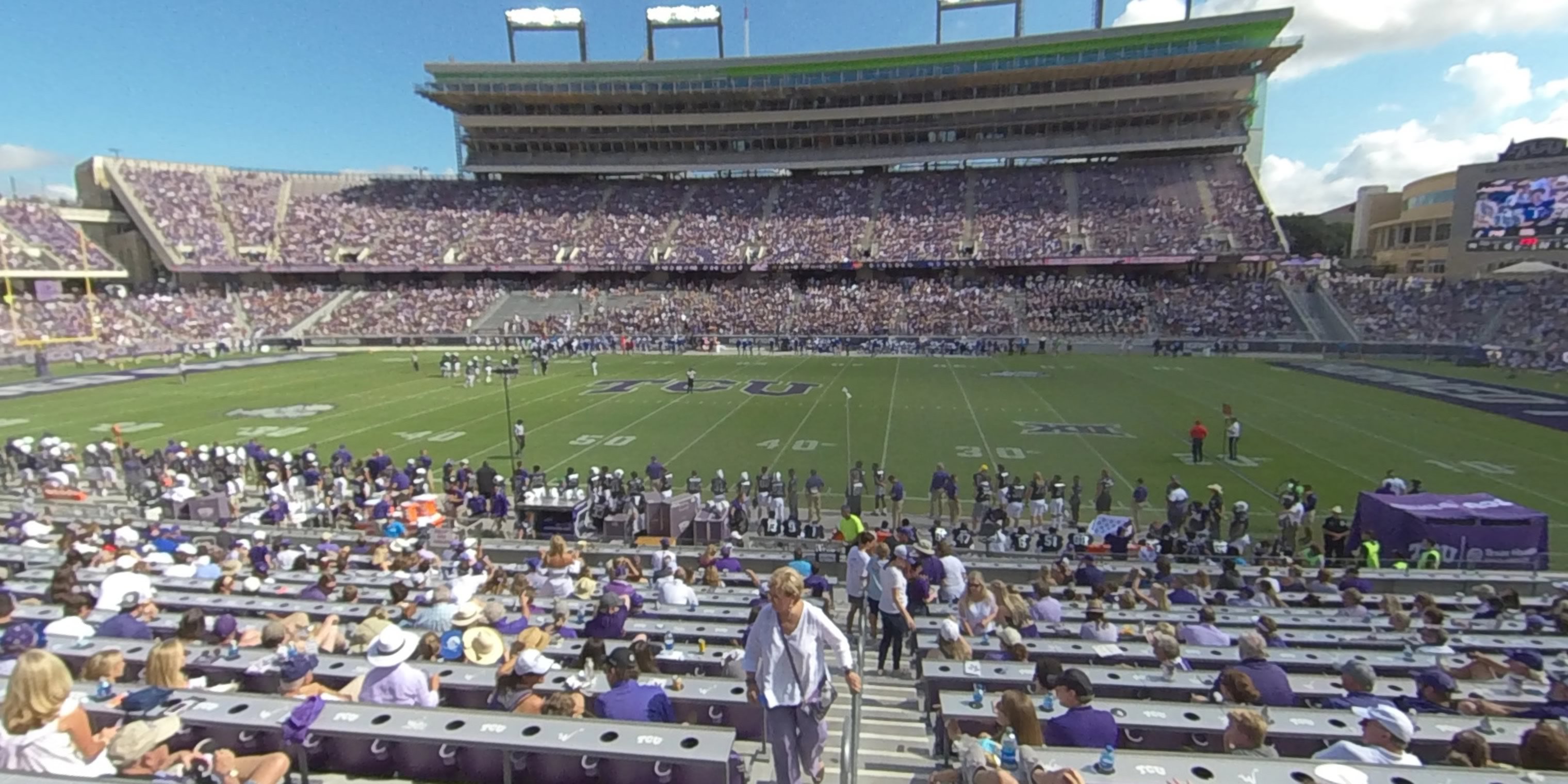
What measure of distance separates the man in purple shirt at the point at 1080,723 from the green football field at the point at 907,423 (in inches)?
515

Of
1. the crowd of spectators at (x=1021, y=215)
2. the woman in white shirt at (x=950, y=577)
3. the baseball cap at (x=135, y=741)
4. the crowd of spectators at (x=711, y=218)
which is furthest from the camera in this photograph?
the crowd of spectators at (x=711, y=218)

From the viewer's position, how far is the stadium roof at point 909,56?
62.7m

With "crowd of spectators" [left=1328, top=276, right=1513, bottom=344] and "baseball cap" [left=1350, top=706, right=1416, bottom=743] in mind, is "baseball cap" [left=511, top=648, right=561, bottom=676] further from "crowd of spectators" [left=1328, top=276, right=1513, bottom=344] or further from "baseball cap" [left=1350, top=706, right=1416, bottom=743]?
"crowd of spectators" [left=1328, top=276, right=1513, bottom=344]

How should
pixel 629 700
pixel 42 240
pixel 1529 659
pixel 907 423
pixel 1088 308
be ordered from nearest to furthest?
pixel 629 700 → pixel 1529 659 → pixel 907 423 → pixel 1088 308 → pixel 42 240

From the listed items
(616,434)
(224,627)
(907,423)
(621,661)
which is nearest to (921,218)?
(907,423)

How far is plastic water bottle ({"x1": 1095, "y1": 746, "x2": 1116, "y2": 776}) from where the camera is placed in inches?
151

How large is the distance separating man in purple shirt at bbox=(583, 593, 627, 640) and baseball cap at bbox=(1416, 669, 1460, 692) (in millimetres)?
6338

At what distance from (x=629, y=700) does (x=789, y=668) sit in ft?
3.48

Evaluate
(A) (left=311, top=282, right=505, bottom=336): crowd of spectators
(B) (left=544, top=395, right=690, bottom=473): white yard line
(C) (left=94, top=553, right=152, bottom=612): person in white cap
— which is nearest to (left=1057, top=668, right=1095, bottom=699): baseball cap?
(C) (left=94, top=553, right=152, bottom=612): person in white cap

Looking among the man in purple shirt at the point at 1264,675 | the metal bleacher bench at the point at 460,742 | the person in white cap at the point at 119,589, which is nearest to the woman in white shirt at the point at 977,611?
the man in purple shirt at the point at 1264,675

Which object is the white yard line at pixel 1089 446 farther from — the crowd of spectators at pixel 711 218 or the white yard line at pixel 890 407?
the crowd of spectators at pixel 711 218

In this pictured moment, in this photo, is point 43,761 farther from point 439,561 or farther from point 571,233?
point 571,233

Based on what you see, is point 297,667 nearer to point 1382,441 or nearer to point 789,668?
point 789,668

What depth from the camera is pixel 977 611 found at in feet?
24.8
